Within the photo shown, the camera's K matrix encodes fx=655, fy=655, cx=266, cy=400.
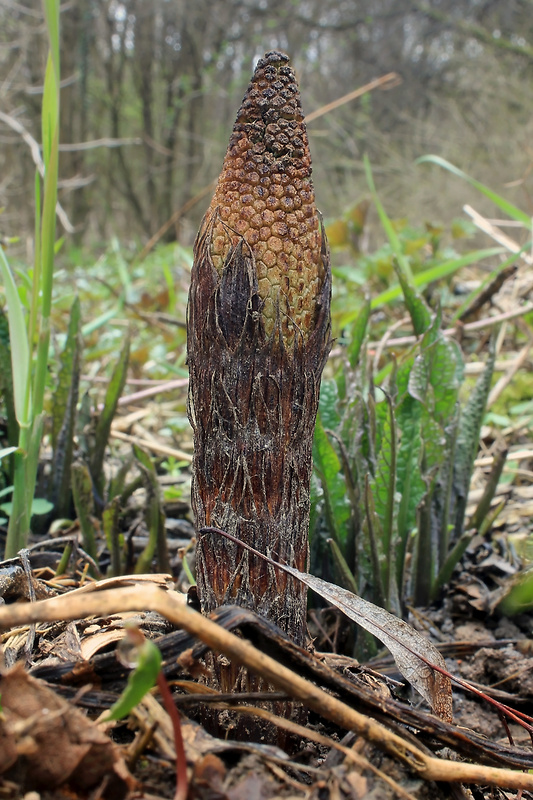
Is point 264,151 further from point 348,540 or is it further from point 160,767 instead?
point 348,540

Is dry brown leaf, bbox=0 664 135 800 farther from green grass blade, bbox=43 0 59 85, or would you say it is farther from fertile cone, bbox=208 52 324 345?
green grass blade, bbox=43 0 59 85

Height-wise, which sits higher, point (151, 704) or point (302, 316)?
point (302, 316)

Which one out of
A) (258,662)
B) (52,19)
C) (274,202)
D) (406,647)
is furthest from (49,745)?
(52,19)

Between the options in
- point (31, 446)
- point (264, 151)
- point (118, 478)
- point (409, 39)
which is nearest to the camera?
point (264, 151)

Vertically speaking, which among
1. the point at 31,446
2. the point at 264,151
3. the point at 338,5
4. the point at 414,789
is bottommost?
the point at 414,789

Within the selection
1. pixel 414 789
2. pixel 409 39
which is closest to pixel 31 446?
pixel 414 789

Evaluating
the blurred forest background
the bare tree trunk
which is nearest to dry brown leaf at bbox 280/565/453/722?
the bare tree trunk
